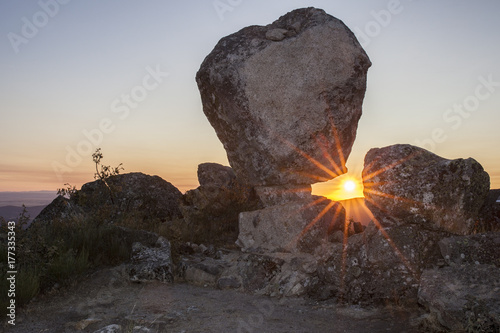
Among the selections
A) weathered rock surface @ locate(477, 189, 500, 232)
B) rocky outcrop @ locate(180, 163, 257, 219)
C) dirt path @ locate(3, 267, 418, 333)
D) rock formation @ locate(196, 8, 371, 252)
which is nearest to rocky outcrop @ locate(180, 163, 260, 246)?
rocky outcrop @ locate(180, 163, 257, 219)

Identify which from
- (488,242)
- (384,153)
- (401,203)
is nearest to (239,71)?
(384,153)

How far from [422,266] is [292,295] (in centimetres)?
211

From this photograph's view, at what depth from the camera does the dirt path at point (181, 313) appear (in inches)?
209

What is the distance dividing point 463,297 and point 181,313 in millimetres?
3705

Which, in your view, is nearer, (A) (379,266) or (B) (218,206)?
(A) (379,266)

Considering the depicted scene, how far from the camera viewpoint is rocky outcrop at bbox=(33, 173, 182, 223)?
11373 millimetres

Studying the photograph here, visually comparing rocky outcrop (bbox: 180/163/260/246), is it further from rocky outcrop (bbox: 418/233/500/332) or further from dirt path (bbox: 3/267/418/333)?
rocky outcrop (bbox: 418/233/500/332)

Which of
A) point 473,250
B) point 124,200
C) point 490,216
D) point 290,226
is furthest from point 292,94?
point 124,200

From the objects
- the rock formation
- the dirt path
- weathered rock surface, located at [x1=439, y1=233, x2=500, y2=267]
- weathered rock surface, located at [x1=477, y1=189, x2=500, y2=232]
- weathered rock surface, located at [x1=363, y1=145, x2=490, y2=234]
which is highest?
the rock formation

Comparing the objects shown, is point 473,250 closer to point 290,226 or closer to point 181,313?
point 290,226

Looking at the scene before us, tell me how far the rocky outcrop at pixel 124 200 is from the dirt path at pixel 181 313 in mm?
4632

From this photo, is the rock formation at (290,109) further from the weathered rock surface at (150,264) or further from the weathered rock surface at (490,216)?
the weathered rock surface at (490,216)

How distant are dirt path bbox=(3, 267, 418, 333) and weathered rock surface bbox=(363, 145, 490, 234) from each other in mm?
1850

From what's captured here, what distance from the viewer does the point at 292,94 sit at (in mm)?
9016
